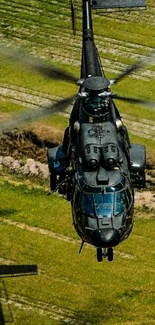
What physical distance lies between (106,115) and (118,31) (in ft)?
85.9

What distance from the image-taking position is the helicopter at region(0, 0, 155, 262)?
23.1m

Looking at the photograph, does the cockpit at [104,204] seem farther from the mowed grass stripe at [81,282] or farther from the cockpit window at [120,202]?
the mowed grass stripe at [81,282]

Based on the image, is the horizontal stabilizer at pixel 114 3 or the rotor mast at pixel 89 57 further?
the horizontal stabilizer at pixel 114 3

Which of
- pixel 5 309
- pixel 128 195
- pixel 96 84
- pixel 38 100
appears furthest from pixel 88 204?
pixel 38 100

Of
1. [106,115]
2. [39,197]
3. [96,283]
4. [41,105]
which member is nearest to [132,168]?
[106,115]

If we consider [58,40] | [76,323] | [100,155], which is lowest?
[76,323]

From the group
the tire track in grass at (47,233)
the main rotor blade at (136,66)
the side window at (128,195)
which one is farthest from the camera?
the tire track in grass at (47,233)

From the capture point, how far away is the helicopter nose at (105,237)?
22.5m

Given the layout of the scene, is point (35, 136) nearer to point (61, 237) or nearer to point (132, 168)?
point (61, 237)

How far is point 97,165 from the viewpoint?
Result: 930 inches

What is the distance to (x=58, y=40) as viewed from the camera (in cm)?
4906

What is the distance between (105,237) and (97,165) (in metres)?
2.69

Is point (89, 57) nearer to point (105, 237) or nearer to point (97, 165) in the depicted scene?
point (97, 165)

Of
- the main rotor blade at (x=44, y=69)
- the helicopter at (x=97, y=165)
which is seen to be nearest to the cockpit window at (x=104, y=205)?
the helicopter at (x=97, y=165)
